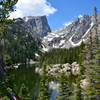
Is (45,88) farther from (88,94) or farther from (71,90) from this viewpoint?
(88,94)

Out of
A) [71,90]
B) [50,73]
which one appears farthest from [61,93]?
[50,73]

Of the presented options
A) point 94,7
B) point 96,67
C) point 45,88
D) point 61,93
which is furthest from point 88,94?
point 45,88

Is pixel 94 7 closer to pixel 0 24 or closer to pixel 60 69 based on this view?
pixel 0 24

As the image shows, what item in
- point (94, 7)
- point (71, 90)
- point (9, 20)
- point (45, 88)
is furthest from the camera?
point (45, 88)

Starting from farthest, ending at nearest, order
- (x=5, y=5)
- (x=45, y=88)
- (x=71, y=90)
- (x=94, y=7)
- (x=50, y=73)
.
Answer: (x=50, y=73) < (x=45, y=88) < (x=71, y=90) < (x=94, y=7) < (x=5, y=5)

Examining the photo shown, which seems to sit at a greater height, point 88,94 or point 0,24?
point 0,24

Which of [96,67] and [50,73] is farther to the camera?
[50,73]

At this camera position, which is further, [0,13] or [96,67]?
[96,67]

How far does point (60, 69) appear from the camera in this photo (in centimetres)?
18738

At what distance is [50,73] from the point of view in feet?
586

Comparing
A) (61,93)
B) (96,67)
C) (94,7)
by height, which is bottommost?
(61,93)

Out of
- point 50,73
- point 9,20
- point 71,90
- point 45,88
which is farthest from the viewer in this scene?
point 50,73

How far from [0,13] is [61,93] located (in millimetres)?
51974

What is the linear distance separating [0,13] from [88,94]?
4170 centimetres
